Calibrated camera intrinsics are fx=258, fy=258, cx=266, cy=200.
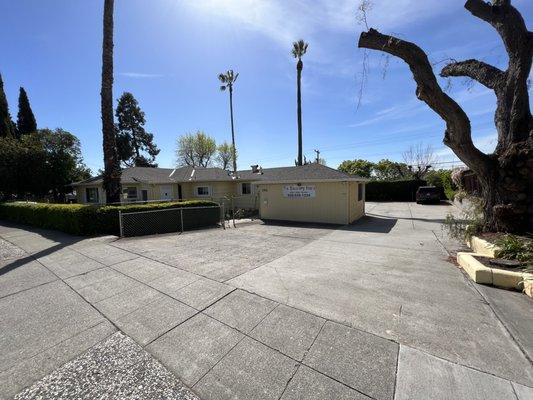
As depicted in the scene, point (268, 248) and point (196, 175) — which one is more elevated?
point (196, 175)

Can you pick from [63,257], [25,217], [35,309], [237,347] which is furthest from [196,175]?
[237,347]

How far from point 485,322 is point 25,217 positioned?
63.7 feet

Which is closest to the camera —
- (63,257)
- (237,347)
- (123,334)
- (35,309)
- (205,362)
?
(205,362)

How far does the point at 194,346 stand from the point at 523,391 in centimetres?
319

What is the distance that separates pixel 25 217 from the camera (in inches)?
557

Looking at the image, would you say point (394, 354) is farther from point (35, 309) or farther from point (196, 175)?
point (196, 175)

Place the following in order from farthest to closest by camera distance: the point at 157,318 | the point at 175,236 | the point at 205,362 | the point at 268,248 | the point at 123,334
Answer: the point at 175,236
the point at 268,248
the point at 157,318
the point at 123,334
the point at 205,362

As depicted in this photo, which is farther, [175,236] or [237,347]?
[175,236]

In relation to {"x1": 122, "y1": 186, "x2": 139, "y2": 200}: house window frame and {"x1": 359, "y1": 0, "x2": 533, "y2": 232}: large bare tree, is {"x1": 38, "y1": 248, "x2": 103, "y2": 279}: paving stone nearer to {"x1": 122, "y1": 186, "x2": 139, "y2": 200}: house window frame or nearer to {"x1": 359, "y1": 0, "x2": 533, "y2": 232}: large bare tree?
{"x1": 359, "y1": 0, "x2": 533, "y2": 232}: large bare tree

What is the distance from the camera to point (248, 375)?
255 cm

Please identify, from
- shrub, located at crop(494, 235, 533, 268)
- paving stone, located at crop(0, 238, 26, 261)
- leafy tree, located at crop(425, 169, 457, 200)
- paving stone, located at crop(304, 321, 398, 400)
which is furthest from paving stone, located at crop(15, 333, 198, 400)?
leafy tree, located at crop(425, 169, 457, 200)

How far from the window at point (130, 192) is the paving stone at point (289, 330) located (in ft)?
63.6

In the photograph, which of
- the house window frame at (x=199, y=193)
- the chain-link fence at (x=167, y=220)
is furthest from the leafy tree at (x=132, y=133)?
the chain-link fence at (x=167, y=220)

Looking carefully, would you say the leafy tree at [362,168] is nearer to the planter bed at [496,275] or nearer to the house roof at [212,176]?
the house roof at [212,176]
